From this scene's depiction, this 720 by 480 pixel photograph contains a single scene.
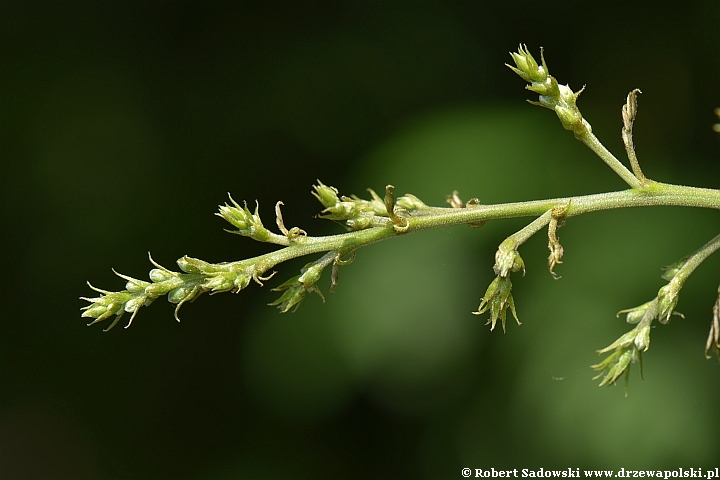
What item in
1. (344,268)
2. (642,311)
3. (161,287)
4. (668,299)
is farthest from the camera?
(344,268)

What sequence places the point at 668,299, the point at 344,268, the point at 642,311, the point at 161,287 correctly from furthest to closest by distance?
the point at 344,268
the point at 642,311
the point at 668,299
the point at 161,287

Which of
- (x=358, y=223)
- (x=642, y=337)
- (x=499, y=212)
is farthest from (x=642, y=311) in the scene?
(x=358, y=223)

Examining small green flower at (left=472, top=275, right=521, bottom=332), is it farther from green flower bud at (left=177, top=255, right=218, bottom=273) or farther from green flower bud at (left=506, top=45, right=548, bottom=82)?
green flower bud at (left=177, top=255, right=218, bottom=273)

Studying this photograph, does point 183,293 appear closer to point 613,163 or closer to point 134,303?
point 134,303

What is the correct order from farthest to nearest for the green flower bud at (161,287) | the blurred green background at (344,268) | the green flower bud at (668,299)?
the blurred green background at (344,268) → the green flower bud at (668,299) → the green flower bud at (161,287)

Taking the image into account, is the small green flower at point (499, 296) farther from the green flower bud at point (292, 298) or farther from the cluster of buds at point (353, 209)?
the green flower bud at point (292, 298)

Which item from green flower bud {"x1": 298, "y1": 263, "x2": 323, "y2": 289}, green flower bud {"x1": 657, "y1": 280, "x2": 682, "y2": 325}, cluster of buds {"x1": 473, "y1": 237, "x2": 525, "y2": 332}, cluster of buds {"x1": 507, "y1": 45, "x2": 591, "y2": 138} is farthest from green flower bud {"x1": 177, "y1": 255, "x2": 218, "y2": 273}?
green flower bud {"x1": 657, "y1": 280, "x2": 682, "y2": 325}

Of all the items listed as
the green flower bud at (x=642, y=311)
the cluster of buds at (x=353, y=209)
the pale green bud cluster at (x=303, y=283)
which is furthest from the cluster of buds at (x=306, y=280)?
the green flower bud at (x=642, y=311)

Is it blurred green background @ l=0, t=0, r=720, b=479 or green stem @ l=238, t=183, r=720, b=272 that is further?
blurred green background @ l=0, t=0, r=720, b=479
